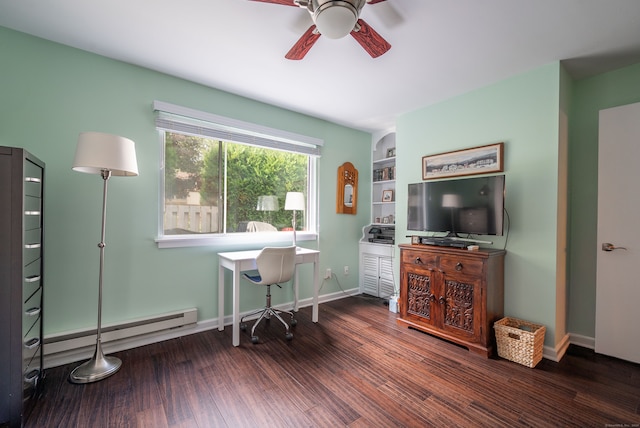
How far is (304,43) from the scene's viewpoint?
1.77 m

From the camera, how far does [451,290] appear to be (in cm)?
256

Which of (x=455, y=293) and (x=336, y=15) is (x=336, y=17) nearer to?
(x=336, y=15)

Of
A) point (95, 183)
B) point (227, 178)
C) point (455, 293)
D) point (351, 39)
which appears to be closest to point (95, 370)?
point (95, 183)

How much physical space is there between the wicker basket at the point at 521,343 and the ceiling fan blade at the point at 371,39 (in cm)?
235

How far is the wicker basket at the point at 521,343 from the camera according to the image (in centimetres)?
217

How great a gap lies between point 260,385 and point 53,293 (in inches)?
68.7

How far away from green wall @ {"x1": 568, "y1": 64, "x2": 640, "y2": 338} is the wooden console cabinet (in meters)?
0.72

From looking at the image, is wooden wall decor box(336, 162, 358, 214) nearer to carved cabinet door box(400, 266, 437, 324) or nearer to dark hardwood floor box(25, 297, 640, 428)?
carved cabinet door box(400, 266, 437, 324)

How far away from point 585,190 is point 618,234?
0.46 meters

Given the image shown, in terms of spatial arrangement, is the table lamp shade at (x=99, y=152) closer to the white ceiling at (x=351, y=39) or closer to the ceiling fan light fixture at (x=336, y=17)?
the white ceiling at (x=351, y=39)

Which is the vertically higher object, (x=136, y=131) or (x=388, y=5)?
(x=388, y=5)

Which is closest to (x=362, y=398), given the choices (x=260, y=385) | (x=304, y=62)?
(x=260, y=385)

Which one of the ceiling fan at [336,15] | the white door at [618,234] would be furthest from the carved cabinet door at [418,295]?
the ceiling fan at [336,15]

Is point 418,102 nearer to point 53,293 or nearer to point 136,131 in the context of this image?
point 136,131
